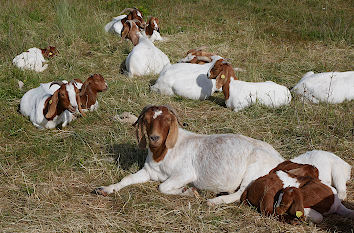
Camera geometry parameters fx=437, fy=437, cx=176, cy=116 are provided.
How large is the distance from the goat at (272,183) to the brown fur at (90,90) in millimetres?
3515

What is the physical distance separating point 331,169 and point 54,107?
13.8ft

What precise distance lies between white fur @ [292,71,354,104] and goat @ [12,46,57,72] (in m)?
5.58

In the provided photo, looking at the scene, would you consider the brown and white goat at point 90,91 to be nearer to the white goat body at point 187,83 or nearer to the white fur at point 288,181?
the white goat body at point 187,83

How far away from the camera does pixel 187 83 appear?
821 cm

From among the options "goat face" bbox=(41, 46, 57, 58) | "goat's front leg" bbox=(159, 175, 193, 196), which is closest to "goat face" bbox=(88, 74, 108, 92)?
"goat's front leg" bbox=(159, 175, 193, 196)

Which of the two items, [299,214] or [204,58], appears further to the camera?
→ [204,58]

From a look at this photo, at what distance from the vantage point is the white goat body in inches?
321

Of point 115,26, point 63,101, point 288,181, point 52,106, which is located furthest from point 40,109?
point 115,26

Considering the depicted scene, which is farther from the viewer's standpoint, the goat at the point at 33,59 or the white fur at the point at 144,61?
the goat at the point at 33,59

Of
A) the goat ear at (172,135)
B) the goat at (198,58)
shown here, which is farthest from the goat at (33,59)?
the goat ear at (172,135)

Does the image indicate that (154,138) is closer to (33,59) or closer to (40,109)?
(40,109)

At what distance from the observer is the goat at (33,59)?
9.60m

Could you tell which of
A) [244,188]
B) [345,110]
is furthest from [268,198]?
[345,110]

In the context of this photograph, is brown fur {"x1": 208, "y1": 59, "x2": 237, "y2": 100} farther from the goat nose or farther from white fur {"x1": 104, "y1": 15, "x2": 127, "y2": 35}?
white fur {"x1": 104, "y1": 15, "x2": 127, "y2": 35}
